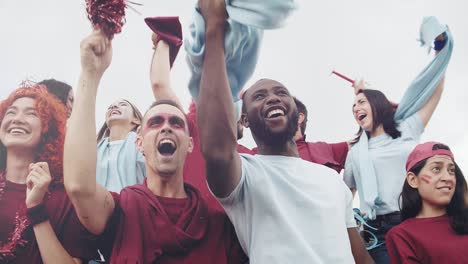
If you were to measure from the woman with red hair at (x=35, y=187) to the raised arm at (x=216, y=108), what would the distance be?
0.88m

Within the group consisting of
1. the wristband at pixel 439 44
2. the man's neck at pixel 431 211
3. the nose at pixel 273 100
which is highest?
the wristband at pixel 439 44

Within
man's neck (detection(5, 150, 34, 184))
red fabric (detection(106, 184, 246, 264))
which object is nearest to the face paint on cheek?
red fabric (detection(106, 184, 246, 264))

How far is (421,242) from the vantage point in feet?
8.13

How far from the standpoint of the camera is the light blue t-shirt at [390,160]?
3.03m

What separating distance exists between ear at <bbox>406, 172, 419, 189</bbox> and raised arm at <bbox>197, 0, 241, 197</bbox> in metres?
1.21

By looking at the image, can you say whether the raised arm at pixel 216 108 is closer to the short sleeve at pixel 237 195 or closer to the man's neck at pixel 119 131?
the short sleeve at pixel 237 195

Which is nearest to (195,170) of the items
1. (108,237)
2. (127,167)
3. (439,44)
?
(127,167)

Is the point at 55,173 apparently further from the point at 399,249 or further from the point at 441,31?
the point at 441,31

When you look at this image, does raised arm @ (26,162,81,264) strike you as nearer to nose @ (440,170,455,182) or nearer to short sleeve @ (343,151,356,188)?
short sleeve @ (343,151,356,188)

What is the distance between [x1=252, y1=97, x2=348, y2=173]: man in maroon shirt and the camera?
3.10 meters

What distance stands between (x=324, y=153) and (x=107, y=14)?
1.50 metres

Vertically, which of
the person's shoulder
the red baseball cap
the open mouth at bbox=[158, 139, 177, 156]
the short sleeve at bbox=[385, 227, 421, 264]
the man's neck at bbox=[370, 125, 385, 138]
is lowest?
the short sleeve at bbox=[385, 227, 421, 264]

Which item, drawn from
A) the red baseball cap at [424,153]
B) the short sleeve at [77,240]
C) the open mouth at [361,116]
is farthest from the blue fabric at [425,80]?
the short sleeve at [77,240]

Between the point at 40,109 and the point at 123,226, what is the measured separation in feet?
3.05
